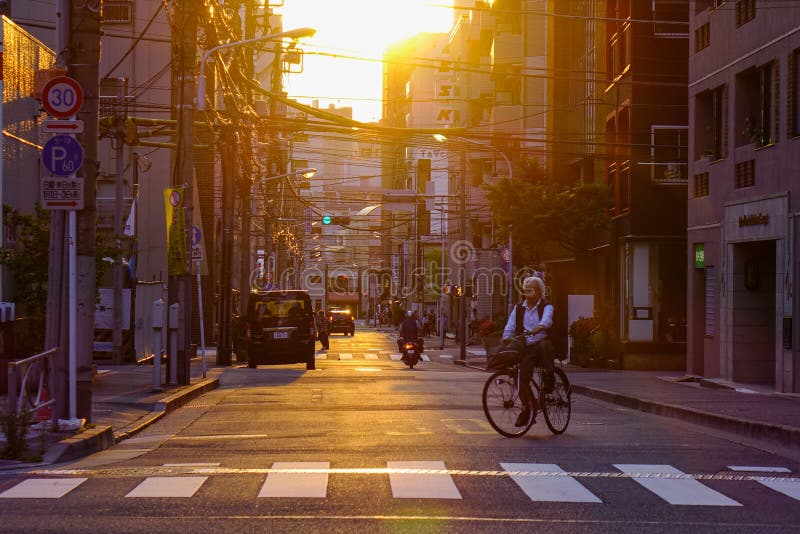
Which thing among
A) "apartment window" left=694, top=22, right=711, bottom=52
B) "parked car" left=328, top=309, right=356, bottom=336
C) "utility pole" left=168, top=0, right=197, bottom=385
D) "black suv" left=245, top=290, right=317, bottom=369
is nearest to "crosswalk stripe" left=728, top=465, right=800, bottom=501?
"utility pole" left=168, top=0, right=197, bottom=385

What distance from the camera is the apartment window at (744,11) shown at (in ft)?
81.3

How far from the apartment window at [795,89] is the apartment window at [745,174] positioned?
7.52ft

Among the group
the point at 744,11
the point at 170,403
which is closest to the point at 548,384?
the point at 170,403

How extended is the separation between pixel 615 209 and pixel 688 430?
75.2 feet

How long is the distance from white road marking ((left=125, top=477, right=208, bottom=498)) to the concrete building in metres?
14.8

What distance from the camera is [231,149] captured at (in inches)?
1478

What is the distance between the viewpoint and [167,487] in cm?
975

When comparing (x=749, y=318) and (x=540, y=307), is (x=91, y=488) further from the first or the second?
(x=749, y=318)

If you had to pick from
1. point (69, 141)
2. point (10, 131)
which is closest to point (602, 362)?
point (10, 131)

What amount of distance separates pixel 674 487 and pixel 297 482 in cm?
305

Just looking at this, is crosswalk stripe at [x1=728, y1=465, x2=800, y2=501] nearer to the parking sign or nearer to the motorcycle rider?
the parking sign

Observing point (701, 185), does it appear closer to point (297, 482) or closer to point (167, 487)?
point (297, 482)

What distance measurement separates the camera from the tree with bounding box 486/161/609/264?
3894 cm

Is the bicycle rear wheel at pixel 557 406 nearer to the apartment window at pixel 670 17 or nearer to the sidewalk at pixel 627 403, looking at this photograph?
the sidewalk at pixel 627 403
